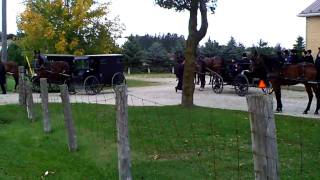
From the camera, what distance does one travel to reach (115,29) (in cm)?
3556

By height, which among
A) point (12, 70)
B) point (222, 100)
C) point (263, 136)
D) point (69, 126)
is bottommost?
point (222, 100)

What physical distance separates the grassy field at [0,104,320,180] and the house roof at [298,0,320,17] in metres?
22.3

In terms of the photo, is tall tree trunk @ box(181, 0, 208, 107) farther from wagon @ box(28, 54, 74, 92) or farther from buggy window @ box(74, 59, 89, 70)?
buggy window @ box(74, 59, 89, 70)

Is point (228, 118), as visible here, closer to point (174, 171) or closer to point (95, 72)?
point (174, 171)

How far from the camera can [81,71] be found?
28.0m

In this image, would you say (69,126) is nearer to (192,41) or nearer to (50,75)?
(192,41)

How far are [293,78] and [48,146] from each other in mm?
9902

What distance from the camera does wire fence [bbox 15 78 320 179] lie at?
7.85 metres

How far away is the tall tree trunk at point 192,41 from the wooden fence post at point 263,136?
1272cm

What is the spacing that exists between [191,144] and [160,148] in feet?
2.28

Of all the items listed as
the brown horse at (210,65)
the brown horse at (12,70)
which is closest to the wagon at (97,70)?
the brown horse at (12,70)

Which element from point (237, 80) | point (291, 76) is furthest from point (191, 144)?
point (237, 80)

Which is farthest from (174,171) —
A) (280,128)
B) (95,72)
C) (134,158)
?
(95,72)

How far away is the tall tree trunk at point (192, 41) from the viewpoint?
655 inches
